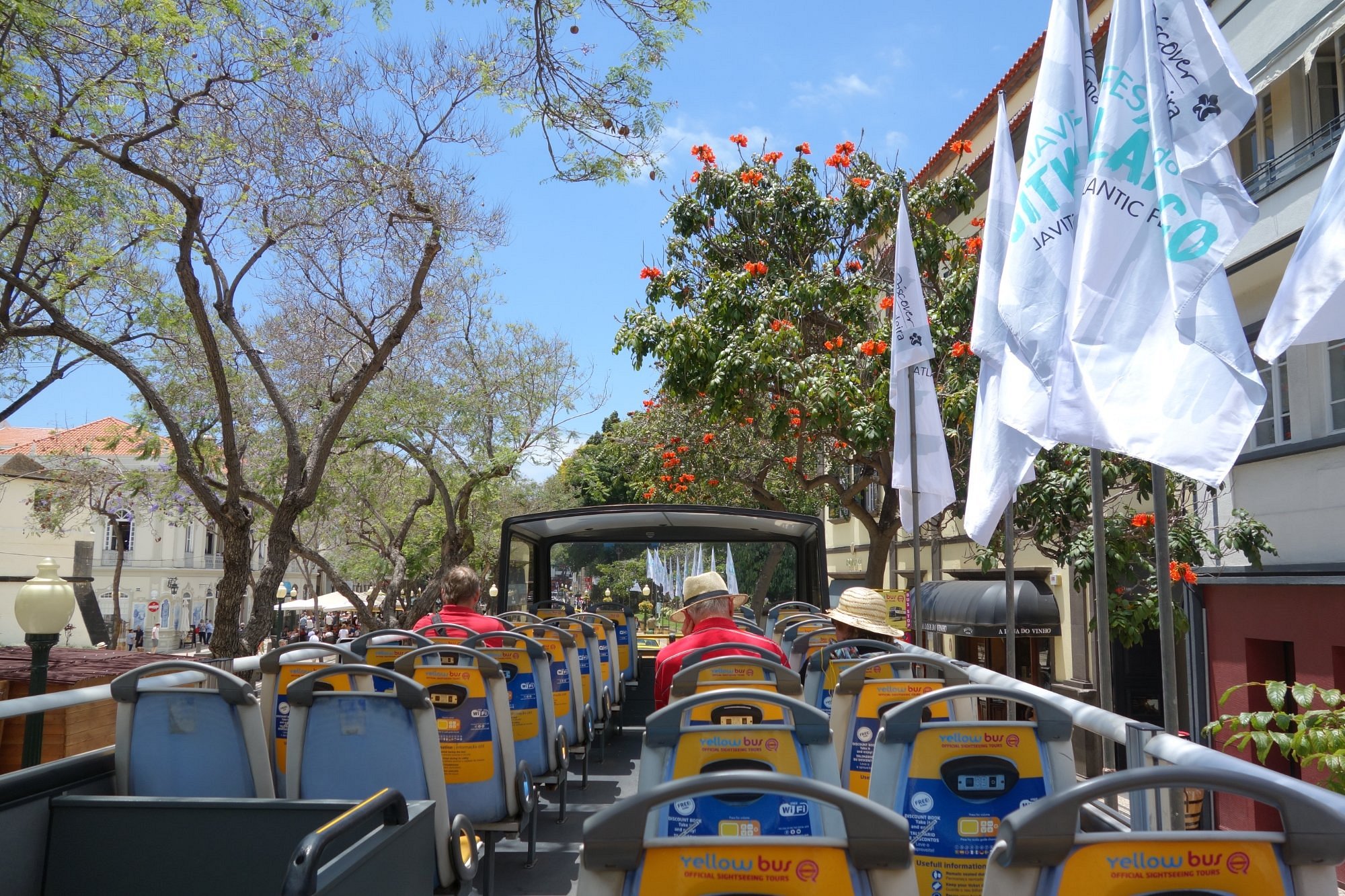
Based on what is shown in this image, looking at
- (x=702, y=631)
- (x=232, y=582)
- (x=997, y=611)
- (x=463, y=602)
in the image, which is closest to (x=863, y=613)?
(x=702, y=631)

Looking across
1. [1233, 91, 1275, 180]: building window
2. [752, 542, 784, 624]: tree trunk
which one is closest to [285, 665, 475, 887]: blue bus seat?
[752, 542, 784, 624]: tree trunk

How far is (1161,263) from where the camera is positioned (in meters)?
5.02

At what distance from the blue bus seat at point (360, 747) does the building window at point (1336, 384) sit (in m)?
10.6

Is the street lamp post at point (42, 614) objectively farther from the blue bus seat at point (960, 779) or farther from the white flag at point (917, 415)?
the white flag at point (917, 415)

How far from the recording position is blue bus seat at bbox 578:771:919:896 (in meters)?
1.94

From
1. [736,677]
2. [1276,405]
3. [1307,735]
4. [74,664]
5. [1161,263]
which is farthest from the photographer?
[1276,405]

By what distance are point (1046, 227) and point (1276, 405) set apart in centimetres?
768

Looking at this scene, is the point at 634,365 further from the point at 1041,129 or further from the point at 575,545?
the point at 1041,129

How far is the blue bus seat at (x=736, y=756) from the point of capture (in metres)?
2.75

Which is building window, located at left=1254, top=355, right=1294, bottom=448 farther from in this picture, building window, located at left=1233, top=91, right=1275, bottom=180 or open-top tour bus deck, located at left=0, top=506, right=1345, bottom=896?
open-top tour bus deck, located at left=0, top=506, right=1345, bottom=896

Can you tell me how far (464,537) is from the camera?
2536 centimetres

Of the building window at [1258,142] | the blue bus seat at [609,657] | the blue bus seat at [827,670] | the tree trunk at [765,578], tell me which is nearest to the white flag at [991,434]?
the blue bus seat at [827,670]

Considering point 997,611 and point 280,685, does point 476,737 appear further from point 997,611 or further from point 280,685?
point 997,611

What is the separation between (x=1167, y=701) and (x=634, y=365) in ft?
40.3
